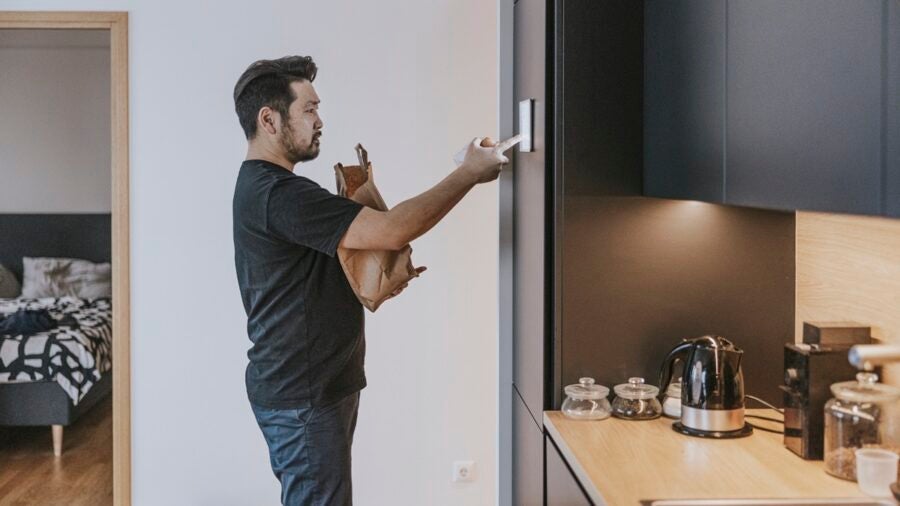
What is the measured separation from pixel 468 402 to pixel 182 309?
1.14m

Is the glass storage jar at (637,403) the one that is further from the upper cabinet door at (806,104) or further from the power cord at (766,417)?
the upper cabinet door at (806,104)

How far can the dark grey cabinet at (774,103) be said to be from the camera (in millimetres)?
1160

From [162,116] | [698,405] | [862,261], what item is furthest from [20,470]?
[862,261]

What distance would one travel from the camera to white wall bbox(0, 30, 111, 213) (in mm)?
6988

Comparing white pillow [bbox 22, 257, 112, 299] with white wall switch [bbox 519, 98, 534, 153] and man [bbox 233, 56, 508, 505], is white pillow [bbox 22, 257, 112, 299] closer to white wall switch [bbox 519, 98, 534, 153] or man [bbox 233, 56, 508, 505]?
man [bbox 233, 56, 508, 505]

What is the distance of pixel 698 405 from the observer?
6.30 feet

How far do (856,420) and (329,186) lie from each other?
2.13 metres

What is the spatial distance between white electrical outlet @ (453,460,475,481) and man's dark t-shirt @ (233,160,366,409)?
1.11 metres

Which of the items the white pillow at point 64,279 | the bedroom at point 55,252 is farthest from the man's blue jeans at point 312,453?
the white pillow at point 64,279

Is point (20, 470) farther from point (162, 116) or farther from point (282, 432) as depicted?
point (282, 432)

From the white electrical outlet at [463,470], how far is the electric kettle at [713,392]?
158 centimetres

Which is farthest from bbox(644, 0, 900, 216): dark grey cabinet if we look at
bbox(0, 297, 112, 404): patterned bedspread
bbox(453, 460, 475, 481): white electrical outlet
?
bbox(0, 297, 112, 404): patterned bedspread

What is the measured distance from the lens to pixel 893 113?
1112 millimetres

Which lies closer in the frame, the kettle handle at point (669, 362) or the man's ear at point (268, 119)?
the kettle handle at point (669, 362)
